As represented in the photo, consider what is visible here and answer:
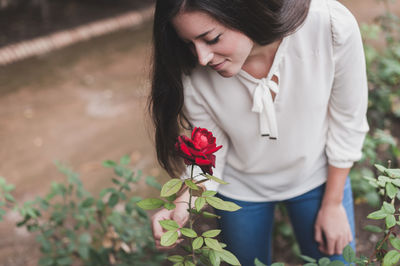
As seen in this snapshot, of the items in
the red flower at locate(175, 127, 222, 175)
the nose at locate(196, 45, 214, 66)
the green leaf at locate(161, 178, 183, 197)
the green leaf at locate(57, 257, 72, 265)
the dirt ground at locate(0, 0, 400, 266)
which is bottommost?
the dirt ground at locate(0, 0, 400, 266)

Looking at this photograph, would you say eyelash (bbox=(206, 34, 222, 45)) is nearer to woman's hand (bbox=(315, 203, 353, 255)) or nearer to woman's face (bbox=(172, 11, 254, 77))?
woman's face (bbox=(172, 11, 254, 77))

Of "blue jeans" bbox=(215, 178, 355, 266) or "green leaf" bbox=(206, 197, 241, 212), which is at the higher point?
"green leaf" bbox=(206, 197, 241, 212)

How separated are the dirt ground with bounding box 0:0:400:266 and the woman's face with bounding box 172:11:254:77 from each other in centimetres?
129

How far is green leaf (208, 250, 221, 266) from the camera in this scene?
982mm

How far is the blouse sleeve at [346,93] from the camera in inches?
51.3

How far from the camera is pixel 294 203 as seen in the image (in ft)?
5.57

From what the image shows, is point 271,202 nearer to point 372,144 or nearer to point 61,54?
point 372,144

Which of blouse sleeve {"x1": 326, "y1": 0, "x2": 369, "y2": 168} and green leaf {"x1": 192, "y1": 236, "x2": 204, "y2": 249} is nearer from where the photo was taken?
green leaf {"x1": 192, "y1": 236, "x2": 204, "y2": 249}

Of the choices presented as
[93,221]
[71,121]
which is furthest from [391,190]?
[71,121]

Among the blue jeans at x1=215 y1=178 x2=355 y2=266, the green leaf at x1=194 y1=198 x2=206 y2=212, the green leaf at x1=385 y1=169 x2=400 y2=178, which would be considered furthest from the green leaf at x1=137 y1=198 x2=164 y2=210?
the blue jeans at x1=215 y1=178 x2=355 y2=266

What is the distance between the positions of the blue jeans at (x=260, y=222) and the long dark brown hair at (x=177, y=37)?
1.06 feet

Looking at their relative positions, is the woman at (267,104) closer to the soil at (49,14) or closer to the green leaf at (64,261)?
the green leaf at (64,261)

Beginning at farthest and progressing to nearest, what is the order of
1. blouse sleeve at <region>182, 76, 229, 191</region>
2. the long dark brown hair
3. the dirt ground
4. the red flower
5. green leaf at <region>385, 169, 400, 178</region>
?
1. the dirt ground
2. blouse sleeve at <region>182, 76, 229, 191</region>
3. the long dark brown hair
4. green leaf at <region>385, 169, 400, 178</region>
5. the red flower

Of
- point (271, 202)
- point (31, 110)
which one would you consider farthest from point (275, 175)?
point (31, 110)
